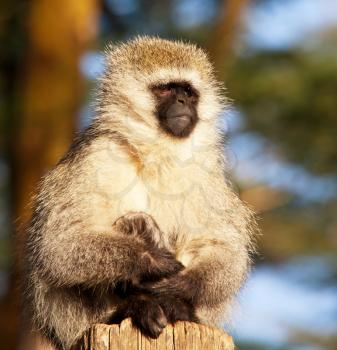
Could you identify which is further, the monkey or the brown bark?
the brown bark

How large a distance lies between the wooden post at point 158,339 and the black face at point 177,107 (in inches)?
62.4

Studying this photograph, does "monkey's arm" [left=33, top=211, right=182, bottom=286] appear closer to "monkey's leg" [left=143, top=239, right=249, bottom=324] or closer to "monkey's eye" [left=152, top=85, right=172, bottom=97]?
"monkey's leg" [left=143, top=239, right=249, bottom=324]

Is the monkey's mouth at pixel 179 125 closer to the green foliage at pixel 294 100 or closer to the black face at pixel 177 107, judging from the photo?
the black face at pixel 177 107

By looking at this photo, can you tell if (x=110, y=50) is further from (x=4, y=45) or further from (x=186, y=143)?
(x=4, y=45)

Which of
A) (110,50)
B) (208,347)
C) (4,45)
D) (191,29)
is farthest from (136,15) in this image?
(208,347)

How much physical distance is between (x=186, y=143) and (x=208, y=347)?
170 cm

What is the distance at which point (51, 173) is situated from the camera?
20.0 feet

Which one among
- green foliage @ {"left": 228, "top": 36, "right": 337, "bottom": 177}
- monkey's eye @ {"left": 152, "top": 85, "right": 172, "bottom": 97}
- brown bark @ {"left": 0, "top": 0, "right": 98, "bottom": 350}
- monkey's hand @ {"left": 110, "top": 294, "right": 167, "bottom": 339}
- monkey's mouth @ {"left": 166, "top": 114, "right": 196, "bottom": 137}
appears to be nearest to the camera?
monkey's hand @ {"left": 110, "top": 294, "right": 167, "bottom": 339}

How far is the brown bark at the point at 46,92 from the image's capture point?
11.4 m

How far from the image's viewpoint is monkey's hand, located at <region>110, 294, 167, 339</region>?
4.64 meters

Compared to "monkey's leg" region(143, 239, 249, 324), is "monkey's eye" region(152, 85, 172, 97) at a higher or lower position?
higher

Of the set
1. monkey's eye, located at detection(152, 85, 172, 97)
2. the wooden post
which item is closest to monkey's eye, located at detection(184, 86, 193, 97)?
monkey's eye, located at detection(152, 85, 172, 97)

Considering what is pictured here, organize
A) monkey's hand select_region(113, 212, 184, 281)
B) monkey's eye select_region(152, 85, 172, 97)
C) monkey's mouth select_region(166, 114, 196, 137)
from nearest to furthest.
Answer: monkey's hand select_region(113, 212, 184, 281)
monkey's mouth select_region(166, 114, 196, 137)
monkey's eye select_region(152, 85, 172, 97)

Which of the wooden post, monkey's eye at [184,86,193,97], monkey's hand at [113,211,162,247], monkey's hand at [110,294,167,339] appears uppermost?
monkey's eye at [184,86,193,97]
